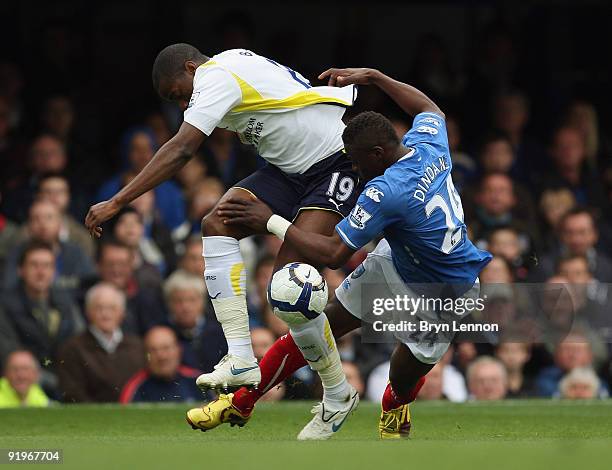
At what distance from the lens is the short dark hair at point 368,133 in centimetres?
870

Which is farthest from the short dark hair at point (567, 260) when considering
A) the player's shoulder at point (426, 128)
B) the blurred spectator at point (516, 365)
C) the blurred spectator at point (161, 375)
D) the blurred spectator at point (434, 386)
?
the player's shoulder at point (426, 128)

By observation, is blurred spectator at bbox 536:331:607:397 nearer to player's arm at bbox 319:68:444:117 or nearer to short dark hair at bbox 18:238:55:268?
player's arm at bbox 319:68:444:117

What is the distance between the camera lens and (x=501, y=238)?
1372 centimetres

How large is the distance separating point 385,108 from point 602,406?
185 inches

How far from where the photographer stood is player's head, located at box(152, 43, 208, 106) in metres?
9.12

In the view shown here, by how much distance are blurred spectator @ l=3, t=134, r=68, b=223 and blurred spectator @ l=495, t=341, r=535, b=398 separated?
431 centimetres

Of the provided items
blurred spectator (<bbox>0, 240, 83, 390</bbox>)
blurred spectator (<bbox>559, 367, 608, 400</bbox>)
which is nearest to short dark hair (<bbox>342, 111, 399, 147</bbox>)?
blurred spectator (<bbox>0, 240, 83, 390</bbox>)

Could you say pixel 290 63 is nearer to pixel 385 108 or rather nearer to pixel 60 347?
pixel 385 108

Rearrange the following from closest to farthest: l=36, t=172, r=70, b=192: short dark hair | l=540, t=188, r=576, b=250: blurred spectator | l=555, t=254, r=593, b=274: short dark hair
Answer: l=555, t=254, r=593, b=274: short dark hair, l=36, t=172, r=70, b=192: short dark hair, l=540, t=188, r=576, b=250: blurred spectator

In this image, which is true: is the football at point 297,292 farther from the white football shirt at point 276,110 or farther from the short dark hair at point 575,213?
the short dark hair at point 575,213

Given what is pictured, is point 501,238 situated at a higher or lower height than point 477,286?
lower

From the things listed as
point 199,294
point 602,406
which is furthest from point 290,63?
point 602,406

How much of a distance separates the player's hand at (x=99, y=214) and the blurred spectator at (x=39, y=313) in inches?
163

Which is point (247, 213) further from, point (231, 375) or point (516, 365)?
point (516, 365)
